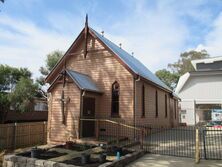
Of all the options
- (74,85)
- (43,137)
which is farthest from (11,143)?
(74,85)

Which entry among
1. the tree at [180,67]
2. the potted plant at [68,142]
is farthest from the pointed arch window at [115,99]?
the tree at [180,67]

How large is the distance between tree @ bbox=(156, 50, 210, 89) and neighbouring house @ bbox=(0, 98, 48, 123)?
31.0 meters

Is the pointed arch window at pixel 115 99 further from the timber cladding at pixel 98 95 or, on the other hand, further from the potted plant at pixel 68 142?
the potted plant at pixel 68 142

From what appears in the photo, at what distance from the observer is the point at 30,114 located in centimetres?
2856

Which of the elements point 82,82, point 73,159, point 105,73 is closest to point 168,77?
point 105,73

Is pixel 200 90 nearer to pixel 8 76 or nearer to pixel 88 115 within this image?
pixel 88 115

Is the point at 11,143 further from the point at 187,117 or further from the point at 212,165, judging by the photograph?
the point at 187,117

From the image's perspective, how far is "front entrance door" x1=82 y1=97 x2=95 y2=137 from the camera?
47.0 feet

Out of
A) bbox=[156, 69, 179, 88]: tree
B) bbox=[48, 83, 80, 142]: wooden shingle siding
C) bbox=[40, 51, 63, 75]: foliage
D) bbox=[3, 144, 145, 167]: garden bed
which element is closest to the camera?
bbox=[3, 144, 145, 167]: garden bed

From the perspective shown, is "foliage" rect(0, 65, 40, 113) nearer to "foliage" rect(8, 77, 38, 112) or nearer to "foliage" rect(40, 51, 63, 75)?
"foliage" rect(8, 77, 38, 112)

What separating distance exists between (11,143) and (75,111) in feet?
14.7

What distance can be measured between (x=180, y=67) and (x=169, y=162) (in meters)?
53.7

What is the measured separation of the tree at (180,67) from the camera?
5472cm

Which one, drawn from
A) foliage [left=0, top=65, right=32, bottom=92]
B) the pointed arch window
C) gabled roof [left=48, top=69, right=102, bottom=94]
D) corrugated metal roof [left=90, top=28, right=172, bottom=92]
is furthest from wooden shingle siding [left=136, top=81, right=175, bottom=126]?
foliage [left=0, top=65, right=32, bottom=92]
